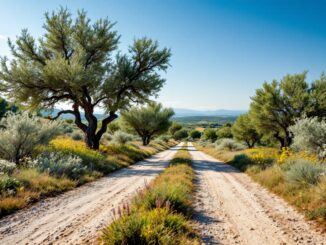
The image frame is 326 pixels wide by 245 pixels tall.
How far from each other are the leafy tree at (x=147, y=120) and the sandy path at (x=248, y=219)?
3866 cm

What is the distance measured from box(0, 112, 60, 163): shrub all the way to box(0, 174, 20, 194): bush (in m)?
3.57

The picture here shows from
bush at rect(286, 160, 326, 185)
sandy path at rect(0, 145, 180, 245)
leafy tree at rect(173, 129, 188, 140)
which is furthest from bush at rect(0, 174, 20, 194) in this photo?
leafy tree at rect(173, 129, 188, 140)

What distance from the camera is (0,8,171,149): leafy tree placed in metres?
19.5

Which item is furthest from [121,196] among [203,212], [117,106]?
[117,106]

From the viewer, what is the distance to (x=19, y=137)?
40.1ft

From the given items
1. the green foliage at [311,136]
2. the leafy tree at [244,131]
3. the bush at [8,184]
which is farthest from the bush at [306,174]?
the leafy tree at [244,131]

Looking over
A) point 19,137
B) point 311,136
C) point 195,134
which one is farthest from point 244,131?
point 195,134

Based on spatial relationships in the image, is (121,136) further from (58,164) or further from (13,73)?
(58,164)

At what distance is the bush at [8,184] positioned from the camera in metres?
8.11

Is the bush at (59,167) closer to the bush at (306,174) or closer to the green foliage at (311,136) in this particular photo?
the bush at (306,174)

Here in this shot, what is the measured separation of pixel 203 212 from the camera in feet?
24.2

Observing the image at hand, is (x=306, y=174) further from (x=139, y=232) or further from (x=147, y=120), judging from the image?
(x=147, y=120)

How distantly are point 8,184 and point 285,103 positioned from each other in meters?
32.3

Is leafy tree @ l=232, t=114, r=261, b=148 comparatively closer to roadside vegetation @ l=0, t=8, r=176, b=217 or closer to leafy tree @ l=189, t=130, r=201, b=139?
roadside vegetation @ l=0, t=8, r=176, b=217
